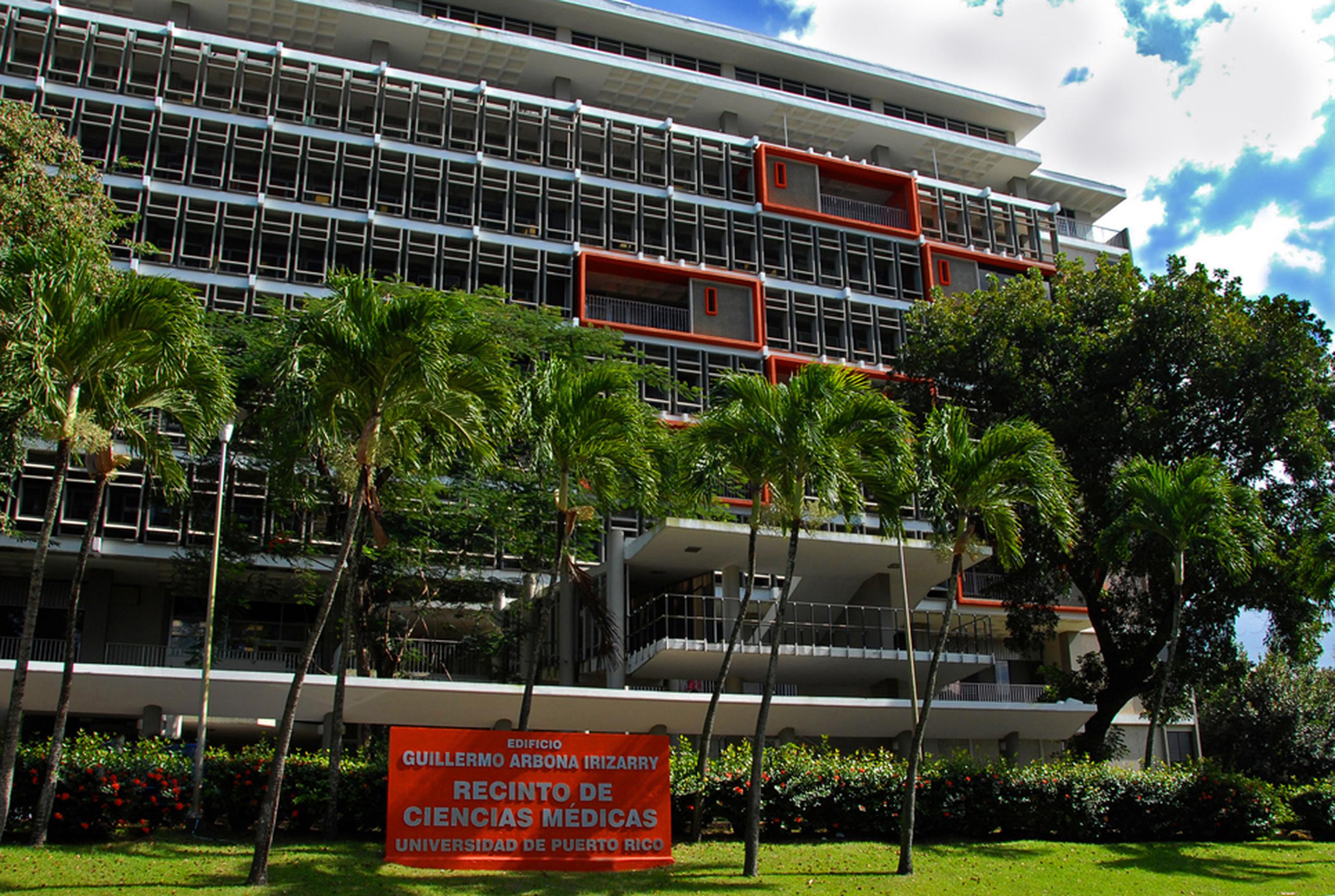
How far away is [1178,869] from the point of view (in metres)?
21.2

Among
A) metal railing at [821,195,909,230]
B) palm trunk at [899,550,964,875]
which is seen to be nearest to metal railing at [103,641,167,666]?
palm trunk at [899,550,964,875]

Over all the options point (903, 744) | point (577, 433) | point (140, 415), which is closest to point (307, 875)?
point (577, 433)

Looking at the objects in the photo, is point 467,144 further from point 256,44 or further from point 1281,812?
point 1281,812

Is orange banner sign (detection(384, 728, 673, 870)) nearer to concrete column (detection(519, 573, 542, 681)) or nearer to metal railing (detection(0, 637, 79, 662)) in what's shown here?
concrete column (detection(519, 573, 542, 681))

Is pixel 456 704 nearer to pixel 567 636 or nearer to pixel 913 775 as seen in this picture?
pixel 567 636

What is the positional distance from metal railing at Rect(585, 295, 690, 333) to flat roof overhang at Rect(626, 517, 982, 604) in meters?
14.6

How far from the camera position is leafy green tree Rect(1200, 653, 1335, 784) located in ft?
154

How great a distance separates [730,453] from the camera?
20.3 m

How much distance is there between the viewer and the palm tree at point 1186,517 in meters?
26.3

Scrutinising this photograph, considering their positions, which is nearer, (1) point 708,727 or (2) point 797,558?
(1) point 708,727

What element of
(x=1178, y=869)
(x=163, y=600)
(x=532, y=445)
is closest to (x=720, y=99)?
(x=163, y=600)

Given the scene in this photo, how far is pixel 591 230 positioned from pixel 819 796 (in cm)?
3192

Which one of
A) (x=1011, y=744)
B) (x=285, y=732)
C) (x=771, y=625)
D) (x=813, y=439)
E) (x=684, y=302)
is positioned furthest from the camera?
(x=684, y=302)

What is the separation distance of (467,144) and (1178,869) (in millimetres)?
36584
